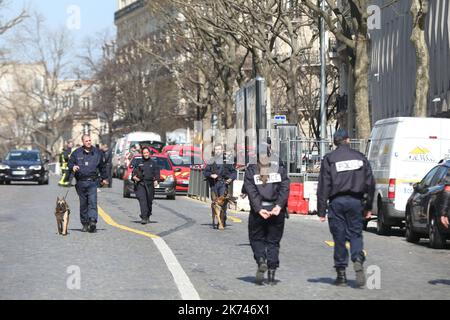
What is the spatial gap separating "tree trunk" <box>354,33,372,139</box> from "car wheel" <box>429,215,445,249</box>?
14809 mm

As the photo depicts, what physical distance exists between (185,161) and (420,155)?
26269 mm

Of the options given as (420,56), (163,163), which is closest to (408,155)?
(420,56)

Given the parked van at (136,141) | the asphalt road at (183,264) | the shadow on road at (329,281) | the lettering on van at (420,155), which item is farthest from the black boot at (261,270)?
the parked van at (136,141)

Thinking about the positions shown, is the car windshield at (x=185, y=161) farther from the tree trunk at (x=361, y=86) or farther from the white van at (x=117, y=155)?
the white van at (x=117, y=155)

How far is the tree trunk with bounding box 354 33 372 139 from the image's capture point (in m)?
37.9

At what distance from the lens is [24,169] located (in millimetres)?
57906

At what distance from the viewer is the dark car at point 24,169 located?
189ft

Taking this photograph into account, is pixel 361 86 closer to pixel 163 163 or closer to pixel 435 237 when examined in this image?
pixel 163 163

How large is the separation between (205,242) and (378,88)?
4810cm

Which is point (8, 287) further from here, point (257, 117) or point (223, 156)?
point (257, 117)

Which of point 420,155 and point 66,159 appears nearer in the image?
point 420,155

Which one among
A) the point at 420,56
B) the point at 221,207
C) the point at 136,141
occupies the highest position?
the point at 420,56

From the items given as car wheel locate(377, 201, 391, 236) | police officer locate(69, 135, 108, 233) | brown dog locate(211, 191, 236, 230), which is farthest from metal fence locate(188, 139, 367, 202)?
police officer locate(69, 135, 108, 233)

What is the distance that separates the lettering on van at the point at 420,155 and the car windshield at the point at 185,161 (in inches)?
971
